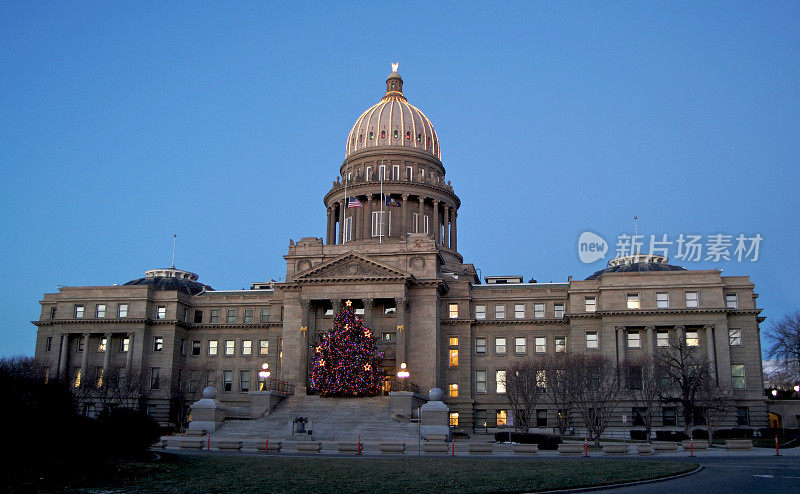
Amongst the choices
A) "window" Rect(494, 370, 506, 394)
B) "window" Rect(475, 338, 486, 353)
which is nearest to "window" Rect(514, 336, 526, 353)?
"window" Rect(494, 370, 506, 394)

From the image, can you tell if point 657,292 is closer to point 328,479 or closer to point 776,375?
point 328,479

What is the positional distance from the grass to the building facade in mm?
35189

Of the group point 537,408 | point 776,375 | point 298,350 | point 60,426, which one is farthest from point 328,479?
point 776,375

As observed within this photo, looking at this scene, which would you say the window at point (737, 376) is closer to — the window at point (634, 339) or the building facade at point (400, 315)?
the building facade at point (400, 315)

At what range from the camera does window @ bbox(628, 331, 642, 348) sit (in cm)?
7394

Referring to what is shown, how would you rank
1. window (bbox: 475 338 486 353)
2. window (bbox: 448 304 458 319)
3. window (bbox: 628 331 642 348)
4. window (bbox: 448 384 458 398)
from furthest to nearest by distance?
window (bbox: 475 338 486 353)
window (bbox: 448 304 458 319)
window (bbox: 448 384 458 398)
window (bbox: 628 331 642 348)

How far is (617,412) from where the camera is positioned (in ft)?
233

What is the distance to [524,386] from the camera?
6738 cm

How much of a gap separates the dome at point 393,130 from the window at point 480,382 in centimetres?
3000

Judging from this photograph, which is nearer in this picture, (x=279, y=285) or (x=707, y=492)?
(x=707, y=492)

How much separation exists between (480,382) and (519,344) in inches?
214

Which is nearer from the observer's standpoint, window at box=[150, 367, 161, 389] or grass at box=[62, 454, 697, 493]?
grass at box=[62, 454, 697, 493]

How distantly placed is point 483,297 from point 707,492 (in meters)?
56.3

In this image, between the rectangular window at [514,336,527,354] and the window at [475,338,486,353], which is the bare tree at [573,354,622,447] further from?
the window at [475,338,486,353]
